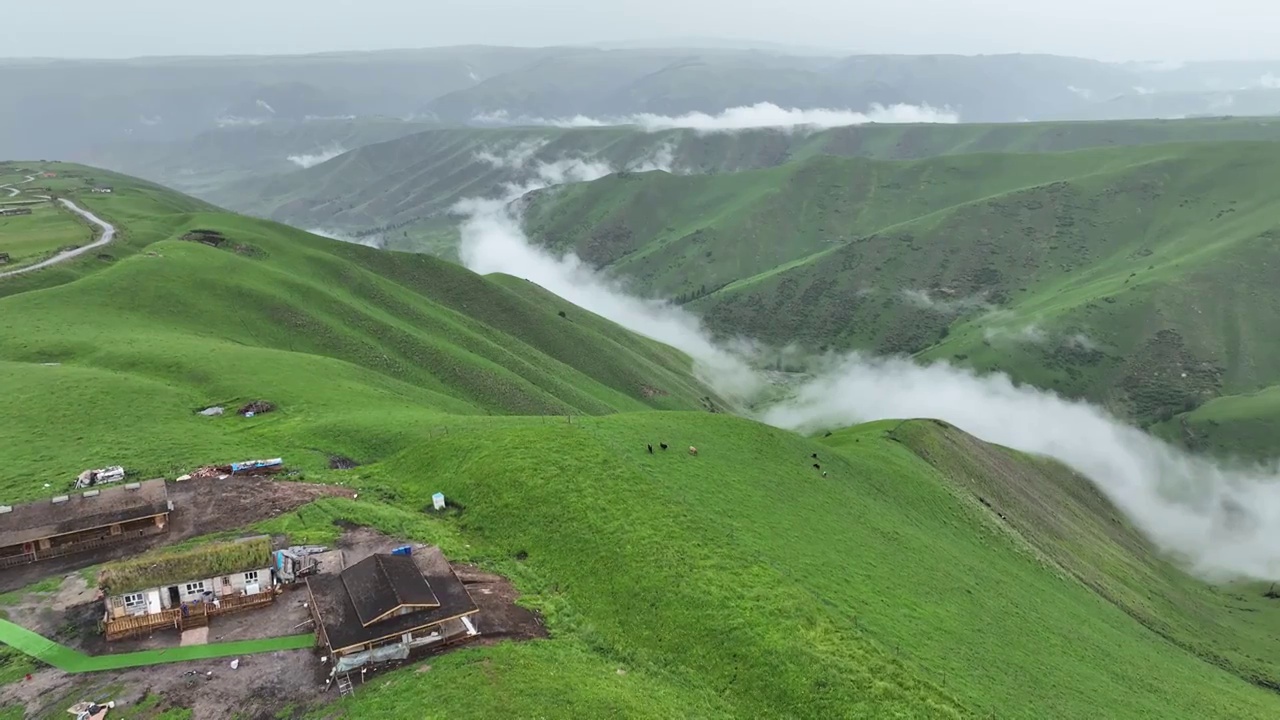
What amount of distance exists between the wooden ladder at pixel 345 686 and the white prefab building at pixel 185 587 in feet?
25.9

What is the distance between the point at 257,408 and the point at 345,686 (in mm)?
38971

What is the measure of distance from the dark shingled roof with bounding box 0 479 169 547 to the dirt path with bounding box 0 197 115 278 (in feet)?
227

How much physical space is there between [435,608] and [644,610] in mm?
10918

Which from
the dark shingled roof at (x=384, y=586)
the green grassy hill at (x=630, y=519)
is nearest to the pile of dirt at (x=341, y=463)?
the green grassy hill at (x=630, y=519)

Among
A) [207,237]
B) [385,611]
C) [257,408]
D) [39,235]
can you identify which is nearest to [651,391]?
[257,408]

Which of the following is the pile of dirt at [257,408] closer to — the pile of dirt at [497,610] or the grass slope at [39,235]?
the pile of dirt at [497,610]

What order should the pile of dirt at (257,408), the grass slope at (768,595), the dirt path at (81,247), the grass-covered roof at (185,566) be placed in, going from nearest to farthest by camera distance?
1. the grass slope at (768,595)
2. the grass-covered roof at (185,566)
3. the pile of dirt at (257,408)
4. the dirt path at (81,247)

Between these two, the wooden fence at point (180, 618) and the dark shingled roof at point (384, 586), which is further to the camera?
the wooden fence at point (180, 618)

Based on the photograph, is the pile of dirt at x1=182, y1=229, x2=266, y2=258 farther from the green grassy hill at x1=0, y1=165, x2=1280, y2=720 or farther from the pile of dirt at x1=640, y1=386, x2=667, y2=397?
the pile of dirt at x1=640, y1=386, x2=667, y2=397

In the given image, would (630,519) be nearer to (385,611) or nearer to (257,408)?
(385,611)

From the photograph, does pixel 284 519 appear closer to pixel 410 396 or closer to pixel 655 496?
pixel 655 496

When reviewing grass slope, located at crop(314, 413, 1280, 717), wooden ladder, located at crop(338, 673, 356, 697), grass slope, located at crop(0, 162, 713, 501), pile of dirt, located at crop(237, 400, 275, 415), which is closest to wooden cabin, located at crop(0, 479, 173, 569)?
grass slope, located at crop(0, 162, 713, 501)

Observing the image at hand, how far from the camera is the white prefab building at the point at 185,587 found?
30.0m

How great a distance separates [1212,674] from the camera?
60156 millimetres
